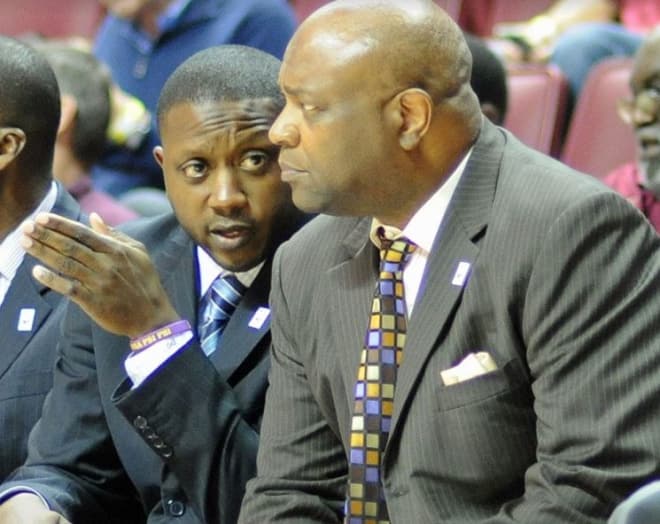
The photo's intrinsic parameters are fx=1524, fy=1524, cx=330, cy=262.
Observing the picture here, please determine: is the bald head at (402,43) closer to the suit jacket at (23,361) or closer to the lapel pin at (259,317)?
the lapel pin at (259,317)

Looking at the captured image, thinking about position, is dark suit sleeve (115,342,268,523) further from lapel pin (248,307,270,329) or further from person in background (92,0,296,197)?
person in background (92,0,296,197)

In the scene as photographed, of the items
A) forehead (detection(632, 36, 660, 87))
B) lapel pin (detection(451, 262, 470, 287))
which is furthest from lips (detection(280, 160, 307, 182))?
forehead (detection(632, 36, 660, 87))

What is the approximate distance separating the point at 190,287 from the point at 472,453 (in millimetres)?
664

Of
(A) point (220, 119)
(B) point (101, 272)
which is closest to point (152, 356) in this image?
(B) point (101, 272)

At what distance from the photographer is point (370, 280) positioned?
195cm

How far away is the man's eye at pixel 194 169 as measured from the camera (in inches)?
88.7

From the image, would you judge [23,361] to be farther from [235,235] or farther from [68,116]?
[68,116]

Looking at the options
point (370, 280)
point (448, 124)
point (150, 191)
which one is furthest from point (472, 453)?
point (150, 191)

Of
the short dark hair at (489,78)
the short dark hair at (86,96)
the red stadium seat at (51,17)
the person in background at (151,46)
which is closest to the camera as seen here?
the short dark hair at (489,78)

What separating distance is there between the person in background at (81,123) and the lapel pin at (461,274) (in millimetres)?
1516

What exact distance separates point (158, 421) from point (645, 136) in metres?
1.23

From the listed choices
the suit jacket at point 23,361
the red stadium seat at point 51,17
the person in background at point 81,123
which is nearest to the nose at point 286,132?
the suit jacket at point 23,361

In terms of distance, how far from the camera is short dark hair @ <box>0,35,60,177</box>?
2.58 m

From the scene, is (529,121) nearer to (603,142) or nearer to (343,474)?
(603,142)
